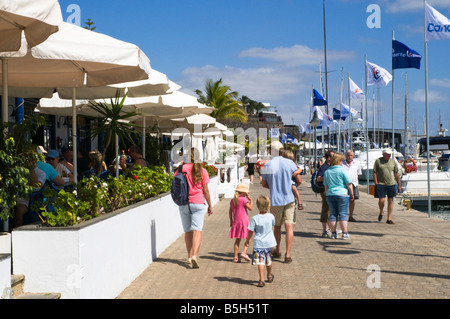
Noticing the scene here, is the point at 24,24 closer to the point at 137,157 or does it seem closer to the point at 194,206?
the point at 194,206

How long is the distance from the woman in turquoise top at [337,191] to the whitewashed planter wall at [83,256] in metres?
4.74

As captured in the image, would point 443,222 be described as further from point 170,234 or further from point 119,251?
point 119,251

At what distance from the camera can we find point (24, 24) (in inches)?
235

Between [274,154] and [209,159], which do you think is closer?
[274,154]

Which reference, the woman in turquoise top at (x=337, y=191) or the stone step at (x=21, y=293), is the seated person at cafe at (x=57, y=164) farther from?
the stone step at (x=21, y=293)

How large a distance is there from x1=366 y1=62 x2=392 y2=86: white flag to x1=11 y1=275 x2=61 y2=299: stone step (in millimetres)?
20617

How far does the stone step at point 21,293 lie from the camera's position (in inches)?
214

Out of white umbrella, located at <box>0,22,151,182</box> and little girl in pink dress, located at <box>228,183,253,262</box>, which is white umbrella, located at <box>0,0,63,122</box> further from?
little girl in pink dress, located at <box>228,183,253,262</box>

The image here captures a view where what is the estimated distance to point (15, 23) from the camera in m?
6.08

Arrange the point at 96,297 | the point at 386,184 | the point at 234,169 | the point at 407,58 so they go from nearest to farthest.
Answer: the point at 96,297, the point at 386,184, the point at 407,58, the point at 234,169

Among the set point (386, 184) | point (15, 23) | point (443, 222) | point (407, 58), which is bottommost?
point (443, 222)

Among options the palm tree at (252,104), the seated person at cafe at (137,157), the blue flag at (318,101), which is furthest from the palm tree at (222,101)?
the palm tree at (252,104)
